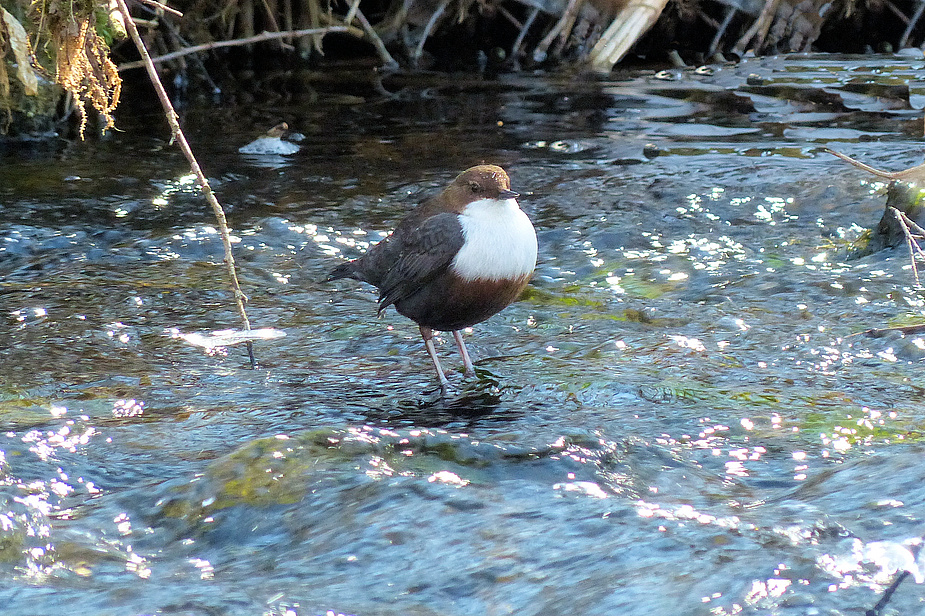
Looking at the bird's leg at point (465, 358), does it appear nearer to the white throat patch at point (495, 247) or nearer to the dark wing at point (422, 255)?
the dark wing at point (422, 255)

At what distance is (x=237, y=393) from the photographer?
390cm

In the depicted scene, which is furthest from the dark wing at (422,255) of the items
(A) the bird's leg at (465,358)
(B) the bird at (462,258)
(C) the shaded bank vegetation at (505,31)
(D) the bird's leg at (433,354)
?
(C) the shaded bank vegetation at (505,31)

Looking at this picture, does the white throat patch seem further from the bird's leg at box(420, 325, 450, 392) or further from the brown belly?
the bird's leg at box(420, 325, 450, 392)

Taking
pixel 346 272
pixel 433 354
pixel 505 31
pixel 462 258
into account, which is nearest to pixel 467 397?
pixel 433 354

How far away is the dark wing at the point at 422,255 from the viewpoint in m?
4.09

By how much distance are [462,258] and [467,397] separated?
0.54m

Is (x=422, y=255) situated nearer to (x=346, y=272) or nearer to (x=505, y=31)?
(x=346, y=272)

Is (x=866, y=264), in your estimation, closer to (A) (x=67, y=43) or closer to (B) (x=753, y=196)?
(B) (x=753, y=196)

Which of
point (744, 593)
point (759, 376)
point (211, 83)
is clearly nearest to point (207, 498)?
point (744, 593)

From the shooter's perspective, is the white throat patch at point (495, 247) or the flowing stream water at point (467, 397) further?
the white throat patch at point (495, 247)

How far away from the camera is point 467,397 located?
396cm

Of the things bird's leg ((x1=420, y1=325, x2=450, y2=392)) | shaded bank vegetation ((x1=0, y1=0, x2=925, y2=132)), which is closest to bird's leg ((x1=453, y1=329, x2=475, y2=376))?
bird's leg ((x1=420, y1=325, x2=450, y2=392))

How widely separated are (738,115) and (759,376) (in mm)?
6007

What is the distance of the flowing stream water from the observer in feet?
7.89
